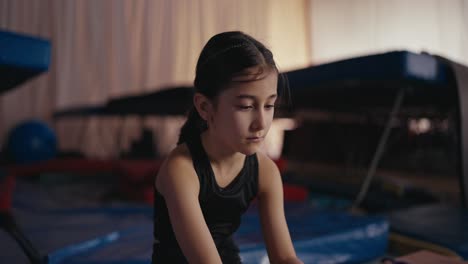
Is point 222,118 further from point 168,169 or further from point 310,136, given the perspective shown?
point 310,136

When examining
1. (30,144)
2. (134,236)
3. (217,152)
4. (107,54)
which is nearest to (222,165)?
(217,152)

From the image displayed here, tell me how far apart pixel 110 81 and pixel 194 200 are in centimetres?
330

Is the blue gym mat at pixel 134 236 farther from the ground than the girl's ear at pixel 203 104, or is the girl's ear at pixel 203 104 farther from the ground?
the girl's ear at pixel 203 104

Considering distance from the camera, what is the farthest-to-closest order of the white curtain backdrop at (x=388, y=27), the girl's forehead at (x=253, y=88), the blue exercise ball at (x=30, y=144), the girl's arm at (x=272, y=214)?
the white curtain backdrop at (x=388, y=27) → the blue exercise ball at (x=30, y=144) → the girl's arm at (x=272, y=214) → the girl's forehead at (x=253, y=88)

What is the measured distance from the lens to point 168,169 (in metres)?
0.67

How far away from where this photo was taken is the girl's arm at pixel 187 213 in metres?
0.63

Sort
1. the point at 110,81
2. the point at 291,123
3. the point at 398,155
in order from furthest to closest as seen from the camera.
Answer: the point at 291,123 < the point at 110,81 < the point at 398,155

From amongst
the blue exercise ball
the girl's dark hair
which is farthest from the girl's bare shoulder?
the blue exercise ball

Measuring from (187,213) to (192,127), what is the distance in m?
0.19

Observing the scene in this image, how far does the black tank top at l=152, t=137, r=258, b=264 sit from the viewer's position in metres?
0.71

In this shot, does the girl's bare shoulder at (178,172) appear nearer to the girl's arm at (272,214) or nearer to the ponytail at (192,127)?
the ponytail at (192,127)

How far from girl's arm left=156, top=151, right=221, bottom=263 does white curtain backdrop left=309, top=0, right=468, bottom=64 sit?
90.8 inches

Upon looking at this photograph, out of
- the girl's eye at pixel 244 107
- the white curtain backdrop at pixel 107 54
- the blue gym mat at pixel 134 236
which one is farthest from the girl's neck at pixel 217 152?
the white curtain backdrop at pixel 107 54

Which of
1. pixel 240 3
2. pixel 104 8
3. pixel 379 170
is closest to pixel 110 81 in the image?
pixel 104 8
